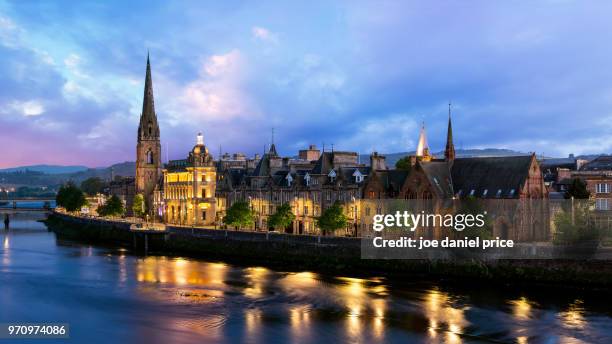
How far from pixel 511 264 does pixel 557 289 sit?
574 cm

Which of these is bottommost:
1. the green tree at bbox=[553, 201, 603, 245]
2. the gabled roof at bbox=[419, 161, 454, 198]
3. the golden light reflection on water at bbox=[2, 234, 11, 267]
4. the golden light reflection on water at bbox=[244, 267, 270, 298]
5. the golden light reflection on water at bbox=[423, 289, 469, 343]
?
the golden light reflection on water at bbox=[423, 289, 469, 343]

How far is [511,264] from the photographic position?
70312 mm

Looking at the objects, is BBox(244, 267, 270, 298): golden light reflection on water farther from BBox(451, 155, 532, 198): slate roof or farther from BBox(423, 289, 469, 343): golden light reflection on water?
BBox(451, 155, 532, 198): slate roof

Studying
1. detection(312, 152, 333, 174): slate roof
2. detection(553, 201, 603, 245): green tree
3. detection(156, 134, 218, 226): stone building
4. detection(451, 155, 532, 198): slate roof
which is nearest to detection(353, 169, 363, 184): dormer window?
detection(312, 152, 333, 174): slate roof

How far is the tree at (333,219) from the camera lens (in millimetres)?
92250

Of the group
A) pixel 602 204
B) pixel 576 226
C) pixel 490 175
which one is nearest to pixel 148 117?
pixel 490 175

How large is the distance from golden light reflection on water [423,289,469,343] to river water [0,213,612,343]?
8cm

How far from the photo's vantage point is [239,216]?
107938mm

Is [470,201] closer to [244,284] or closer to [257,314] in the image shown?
[244,284]

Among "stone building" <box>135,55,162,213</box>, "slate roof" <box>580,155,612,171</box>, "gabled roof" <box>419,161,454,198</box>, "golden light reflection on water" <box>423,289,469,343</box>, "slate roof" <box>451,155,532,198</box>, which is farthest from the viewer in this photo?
"stone building" <box>135,55,162,213</box>

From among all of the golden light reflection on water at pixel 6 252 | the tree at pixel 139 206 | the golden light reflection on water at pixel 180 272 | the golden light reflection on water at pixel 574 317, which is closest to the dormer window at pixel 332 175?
the golden light reflection on water at pixel 180 272

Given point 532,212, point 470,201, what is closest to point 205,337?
point 470,201

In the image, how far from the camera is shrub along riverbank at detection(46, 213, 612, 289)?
6700 centimetres

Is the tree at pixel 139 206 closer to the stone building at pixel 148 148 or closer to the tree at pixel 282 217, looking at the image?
the stone building at pixel 148 148
